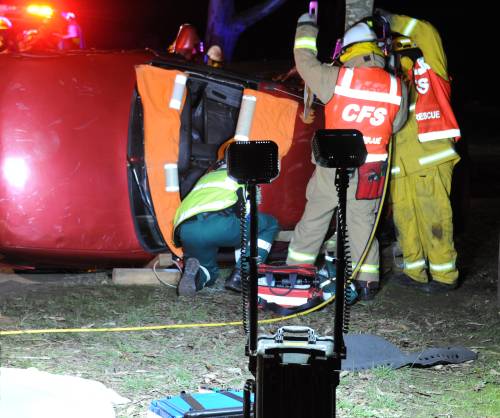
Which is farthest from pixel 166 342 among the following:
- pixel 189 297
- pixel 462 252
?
pixel 462 252

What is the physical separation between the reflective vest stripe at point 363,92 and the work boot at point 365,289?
130cm

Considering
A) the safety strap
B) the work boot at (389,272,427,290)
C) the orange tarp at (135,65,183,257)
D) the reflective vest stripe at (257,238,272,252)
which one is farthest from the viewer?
the work boot at (389,272,427,290)

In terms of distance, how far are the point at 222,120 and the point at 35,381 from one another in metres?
3.11

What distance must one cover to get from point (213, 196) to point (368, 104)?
1.26m

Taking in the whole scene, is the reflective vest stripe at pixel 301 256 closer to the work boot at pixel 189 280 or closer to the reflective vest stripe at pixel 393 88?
the work boot at pixel 189 280

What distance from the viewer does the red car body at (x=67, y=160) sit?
647cm

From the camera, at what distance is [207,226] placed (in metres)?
6.51

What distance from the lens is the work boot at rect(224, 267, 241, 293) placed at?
21.4 ft

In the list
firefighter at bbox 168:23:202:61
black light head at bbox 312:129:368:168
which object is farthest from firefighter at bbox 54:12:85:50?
black light head at bbox 312:129:368:168

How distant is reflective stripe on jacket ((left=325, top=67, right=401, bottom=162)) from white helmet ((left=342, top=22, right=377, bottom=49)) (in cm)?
26

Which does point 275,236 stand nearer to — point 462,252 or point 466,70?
point 462,252

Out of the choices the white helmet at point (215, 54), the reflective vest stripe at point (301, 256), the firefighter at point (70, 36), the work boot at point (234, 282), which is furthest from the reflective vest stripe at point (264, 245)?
the firefighter at point (70, 36)

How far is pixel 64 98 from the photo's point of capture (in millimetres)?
6562

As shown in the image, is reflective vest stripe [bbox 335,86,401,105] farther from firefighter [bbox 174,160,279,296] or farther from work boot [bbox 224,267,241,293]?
work boot [bbox 224,267,241,293]
